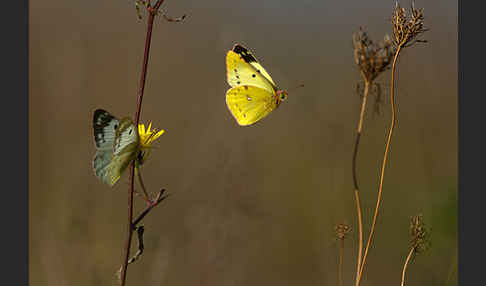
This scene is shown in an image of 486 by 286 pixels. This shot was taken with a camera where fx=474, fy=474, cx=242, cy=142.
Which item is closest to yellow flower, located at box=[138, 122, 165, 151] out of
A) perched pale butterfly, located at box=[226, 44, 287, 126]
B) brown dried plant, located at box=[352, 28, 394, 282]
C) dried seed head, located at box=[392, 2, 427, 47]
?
perched pale butterfly, located at box=[226, 44, 287, 126]

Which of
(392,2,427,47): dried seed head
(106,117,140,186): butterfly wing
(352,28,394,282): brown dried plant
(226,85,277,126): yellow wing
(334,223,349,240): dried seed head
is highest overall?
(392,2,427,47): dried seed head

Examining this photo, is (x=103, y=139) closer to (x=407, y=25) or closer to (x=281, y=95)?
(x=281, y=95)

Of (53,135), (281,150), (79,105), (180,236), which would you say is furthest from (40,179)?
(281,150)

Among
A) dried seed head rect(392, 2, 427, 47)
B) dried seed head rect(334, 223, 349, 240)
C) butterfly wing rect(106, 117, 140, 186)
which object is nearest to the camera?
butterfly wing rect(106, 117, 140, 186)

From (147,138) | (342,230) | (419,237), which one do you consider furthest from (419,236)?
(147,138)

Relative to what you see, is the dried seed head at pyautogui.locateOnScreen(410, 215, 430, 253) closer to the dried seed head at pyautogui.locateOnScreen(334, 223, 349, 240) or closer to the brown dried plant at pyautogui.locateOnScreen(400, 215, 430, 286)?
the brown dried plant at pyautogui.locateOnScreen(400, 215, 430, 286)

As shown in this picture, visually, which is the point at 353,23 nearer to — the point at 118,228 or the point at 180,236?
the point at 180,236

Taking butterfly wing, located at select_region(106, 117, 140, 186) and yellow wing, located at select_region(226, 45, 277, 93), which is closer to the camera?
butterfly wing, located at select_region(106, 117, 140, 186)
